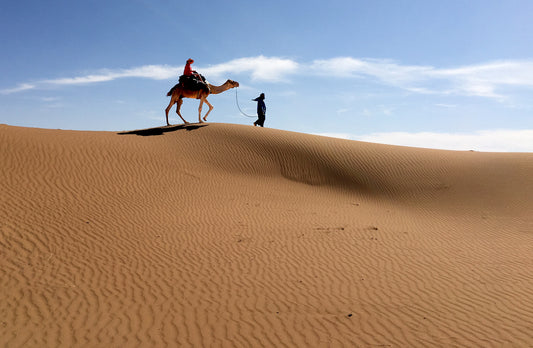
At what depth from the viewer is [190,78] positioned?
1728 cm

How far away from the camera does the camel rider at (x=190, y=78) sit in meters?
17.2

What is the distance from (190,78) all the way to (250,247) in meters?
11.2

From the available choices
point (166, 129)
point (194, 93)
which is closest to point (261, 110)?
point (194, 93)

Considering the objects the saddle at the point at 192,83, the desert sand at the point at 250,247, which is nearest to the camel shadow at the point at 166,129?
the desert sand at the point at 250,247

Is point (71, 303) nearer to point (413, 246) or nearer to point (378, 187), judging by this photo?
point (413, 246)

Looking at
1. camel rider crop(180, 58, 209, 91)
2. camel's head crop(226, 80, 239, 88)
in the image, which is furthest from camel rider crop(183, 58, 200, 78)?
camel's head crop(226, 80, 239, 88)

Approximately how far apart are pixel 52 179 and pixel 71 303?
24.4 feet

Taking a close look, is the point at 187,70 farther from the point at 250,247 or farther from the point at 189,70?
the point at 250,247

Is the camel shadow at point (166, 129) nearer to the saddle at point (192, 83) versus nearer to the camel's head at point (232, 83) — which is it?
the saddle at point (192, 83)

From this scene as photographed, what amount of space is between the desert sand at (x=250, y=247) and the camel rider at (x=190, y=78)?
2.62m

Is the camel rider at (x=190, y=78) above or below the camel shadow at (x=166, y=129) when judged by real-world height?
above

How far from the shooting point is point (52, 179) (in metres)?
12.0

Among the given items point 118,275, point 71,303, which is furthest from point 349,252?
point 71,303

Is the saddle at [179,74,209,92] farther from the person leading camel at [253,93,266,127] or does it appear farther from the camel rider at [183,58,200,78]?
the person leading camel at [253,93,266,127]
